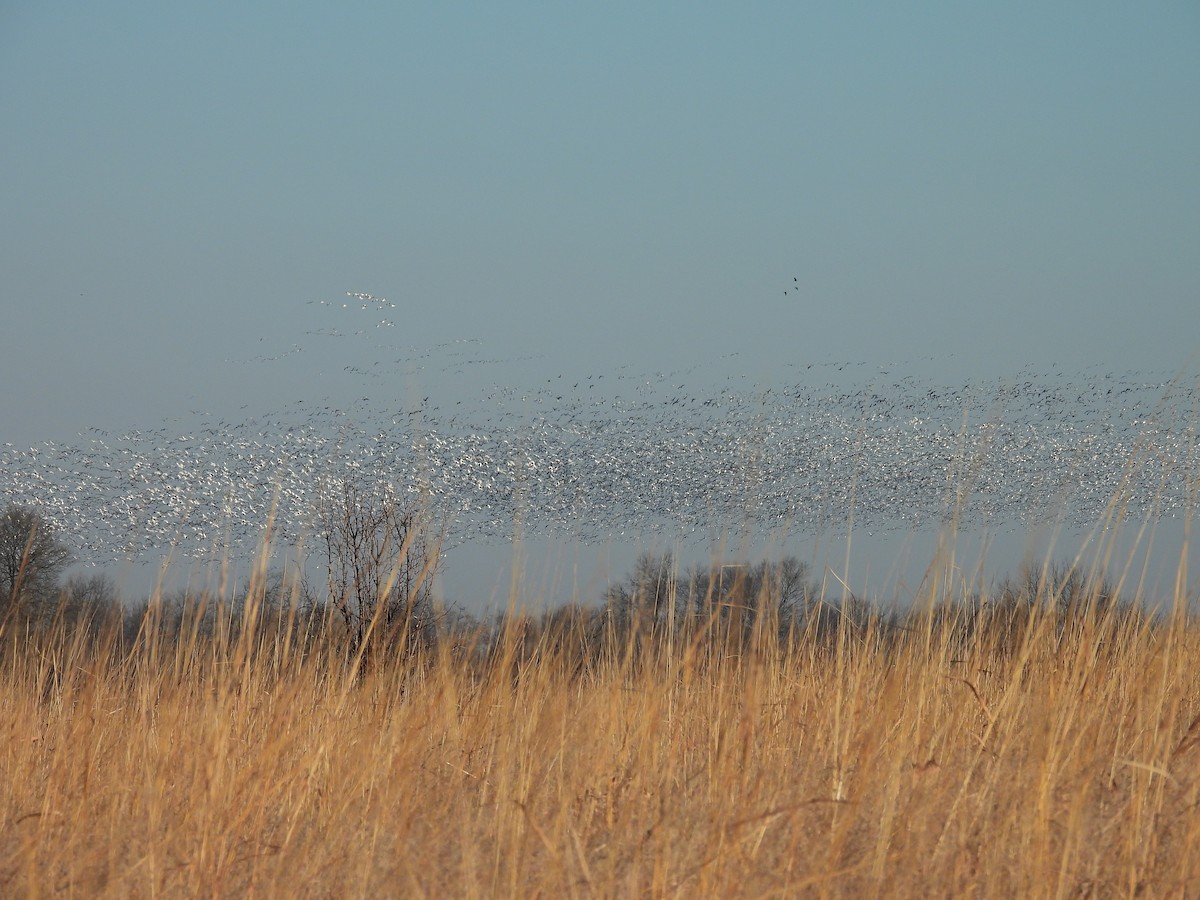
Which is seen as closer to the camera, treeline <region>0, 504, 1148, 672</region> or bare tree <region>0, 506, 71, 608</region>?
treeline <region>0, 504, 1148, 672</region>

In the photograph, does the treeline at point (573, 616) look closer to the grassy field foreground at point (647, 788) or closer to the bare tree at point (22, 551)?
the grassy field foreground at point (647, 788)

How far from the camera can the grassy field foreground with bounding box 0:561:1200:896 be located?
211 cm

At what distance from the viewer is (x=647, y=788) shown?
2.59 m

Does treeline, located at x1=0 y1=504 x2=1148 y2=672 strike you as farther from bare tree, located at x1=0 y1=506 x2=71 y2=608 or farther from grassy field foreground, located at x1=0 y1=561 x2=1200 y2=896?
bare tree, located at x1=0 y1=506 x2=71 y2=608

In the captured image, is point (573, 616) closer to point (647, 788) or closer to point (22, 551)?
point (647, 788)

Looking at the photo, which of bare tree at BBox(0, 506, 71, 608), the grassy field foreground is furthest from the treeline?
bare tree at BBox(0, 506, 71, 608)

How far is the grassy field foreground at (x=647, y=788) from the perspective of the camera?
2.11 m

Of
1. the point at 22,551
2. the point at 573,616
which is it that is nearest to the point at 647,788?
the point at 573,616

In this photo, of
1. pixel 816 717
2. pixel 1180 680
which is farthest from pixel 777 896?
pixel 1180 680

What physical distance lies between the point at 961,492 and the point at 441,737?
5.43ft

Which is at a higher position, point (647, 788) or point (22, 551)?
point (647, 788)

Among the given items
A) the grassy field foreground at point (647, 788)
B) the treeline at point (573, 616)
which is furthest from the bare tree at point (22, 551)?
the grassy field foreground at point (647, 788)

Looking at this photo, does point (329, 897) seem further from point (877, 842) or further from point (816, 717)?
point (816, 717)

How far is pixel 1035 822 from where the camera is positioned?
7.22 feet
